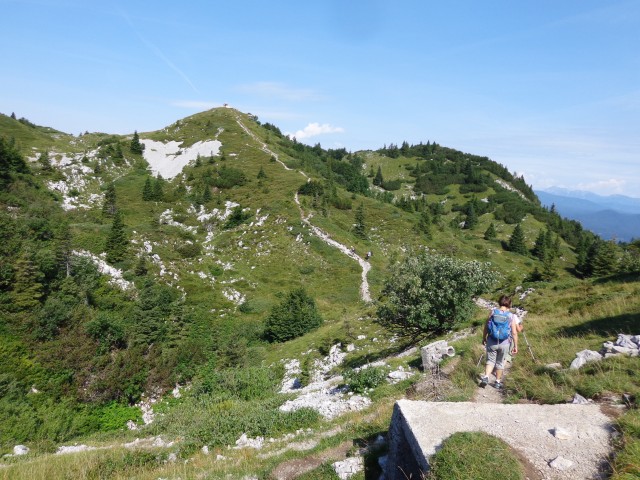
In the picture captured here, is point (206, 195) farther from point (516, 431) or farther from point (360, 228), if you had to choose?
point (516, 431)

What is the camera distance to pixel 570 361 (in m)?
10.6

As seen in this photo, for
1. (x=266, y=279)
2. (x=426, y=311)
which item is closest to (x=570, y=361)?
→ (x=426, y=311)

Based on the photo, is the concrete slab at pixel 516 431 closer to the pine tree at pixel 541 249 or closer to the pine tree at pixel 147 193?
the pine tree at pixel 147 193

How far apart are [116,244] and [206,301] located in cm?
1262

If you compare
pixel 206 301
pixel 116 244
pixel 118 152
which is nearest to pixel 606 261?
pixel 206 301

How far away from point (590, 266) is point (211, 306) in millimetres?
64327

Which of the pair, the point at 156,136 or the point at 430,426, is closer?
the point at 430,426

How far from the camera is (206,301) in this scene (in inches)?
1438

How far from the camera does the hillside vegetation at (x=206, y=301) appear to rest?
38.7ft

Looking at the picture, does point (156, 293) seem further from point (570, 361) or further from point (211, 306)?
point (570, 361)

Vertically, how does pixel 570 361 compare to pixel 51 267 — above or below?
above

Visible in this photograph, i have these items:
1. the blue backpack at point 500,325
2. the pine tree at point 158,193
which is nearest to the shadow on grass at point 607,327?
the blue backpack at point 500,325

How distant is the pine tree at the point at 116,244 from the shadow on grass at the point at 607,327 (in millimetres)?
39841

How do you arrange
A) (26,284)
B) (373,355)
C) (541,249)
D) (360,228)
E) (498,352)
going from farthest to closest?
(541,249)
(360,228)
(26,284)
(373,355)
(498,352)
